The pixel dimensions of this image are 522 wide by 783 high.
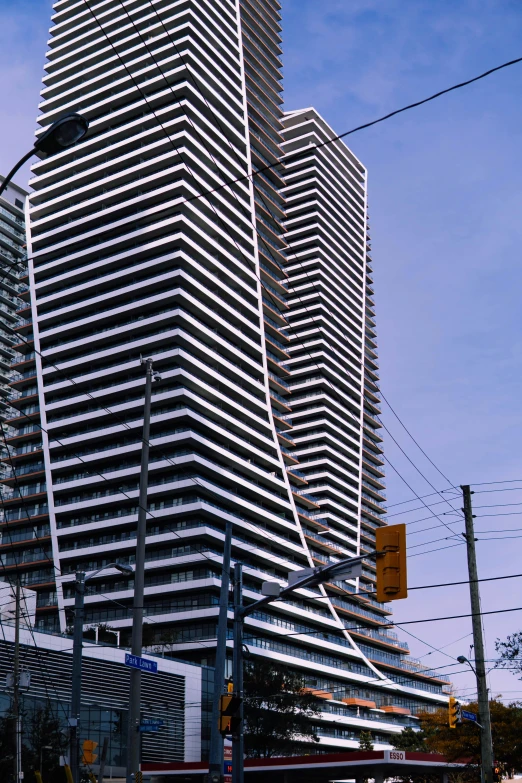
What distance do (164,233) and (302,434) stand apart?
56.9 m

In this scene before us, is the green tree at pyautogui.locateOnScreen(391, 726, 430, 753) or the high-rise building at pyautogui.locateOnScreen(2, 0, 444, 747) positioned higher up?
the high-rise building at pyautogui.locateOnScreen(2, 0, 444, 747)

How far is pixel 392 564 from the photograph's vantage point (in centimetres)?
1770

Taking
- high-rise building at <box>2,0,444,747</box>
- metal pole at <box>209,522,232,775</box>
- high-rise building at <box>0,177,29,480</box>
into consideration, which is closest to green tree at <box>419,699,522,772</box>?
metal pole at <box>209,522,232,775</box>

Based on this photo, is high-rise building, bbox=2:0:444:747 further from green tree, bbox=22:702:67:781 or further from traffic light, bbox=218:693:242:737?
traffic light, bbox=218:693:242:737

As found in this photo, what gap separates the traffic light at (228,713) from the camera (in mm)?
22312

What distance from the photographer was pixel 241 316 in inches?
5162

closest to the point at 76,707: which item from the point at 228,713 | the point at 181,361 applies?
the point at 228,713

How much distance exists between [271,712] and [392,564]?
6179 centimetres

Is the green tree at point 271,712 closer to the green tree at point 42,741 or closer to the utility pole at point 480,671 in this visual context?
the green tree at point 42,741

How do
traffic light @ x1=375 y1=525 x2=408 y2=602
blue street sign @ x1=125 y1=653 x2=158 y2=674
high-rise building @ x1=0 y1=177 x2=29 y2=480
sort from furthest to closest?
1. high-rise building @ x1=0 y1=177 x2=29 y2=480
2. blue street sign @ x1=125 y1=653 x2=158 y2=674
3. traffic light @ x1=375 y1=525 x2=408 y2=602

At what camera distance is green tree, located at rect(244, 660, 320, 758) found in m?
74.2

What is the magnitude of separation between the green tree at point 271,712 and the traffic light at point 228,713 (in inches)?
2107

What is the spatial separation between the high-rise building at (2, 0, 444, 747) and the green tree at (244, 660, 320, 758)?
66.1ft

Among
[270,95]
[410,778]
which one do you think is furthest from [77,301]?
[410,778]
